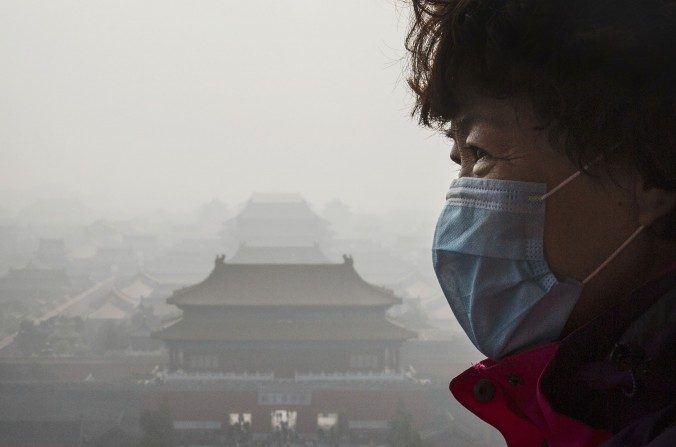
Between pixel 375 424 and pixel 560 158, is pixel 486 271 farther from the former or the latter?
pixel 375 424

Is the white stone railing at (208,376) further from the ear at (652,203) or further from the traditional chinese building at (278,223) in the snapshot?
the ear at (652,203)

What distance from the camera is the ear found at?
0.44m

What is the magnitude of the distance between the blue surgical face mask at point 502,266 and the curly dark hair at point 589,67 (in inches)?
1.4

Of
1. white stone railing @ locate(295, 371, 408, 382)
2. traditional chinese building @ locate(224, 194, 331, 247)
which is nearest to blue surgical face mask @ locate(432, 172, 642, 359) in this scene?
white stone railing @ locate(295, 371, 408, 382)

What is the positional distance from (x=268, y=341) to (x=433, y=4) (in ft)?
16.5

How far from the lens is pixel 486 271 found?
489 mm

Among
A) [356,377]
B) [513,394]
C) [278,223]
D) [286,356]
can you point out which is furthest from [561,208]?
[278,223]

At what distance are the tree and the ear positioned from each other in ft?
14.3

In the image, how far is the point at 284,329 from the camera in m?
5.49

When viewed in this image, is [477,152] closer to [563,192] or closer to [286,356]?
[563,192]

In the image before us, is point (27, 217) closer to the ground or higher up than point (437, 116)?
higher up

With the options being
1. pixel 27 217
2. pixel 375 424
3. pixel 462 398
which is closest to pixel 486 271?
pixel 462 398

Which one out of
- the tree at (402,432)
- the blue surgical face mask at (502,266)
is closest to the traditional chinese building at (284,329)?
the tree at (402,432)

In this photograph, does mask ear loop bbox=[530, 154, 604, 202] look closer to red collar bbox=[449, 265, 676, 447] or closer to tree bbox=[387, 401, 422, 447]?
red collar bbox=[449, 265, 676, 447]
